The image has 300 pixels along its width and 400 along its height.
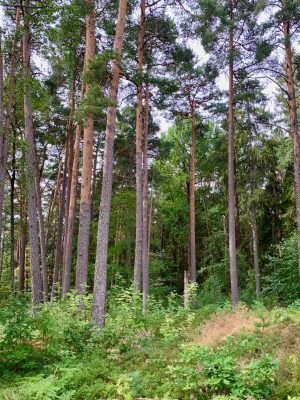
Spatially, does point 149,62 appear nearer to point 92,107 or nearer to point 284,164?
point 92,107

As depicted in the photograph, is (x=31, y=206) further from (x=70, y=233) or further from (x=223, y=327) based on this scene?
(x=223, y=327)

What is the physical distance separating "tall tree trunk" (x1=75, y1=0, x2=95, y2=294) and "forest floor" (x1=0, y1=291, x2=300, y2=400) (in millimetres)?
1343

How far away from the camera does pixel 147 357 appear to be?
6.13 meters

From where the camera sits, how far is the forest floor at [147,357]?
13.9 ft

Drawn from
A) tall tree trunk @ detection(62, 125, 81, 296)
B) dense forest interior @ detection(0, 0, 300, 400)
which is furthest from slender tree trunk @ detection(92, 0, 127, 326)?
tall tree trunk @ detection(62, 125, 81, 296)

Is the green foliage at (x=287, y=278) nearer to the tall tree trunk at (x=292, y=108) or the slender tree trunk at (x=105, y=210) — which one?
the tall tree trunk at (x=292, y=108)

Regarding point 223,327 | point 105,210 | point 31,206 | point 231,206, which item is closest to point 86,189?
point 31,206

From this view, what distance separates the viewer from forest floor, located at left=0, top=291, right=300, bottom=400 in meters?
4.25

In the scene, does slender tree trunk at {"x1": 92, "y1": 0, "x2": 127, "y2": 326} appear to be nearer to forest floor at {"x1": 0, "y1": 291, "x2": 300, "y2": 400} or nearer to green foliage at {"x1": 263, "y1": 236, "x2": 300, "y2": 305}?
forest floor at {"x1": 0, "y1": 291, "x2": 300, "y2": 400}

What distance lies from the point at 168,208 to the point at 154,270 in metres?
4.39

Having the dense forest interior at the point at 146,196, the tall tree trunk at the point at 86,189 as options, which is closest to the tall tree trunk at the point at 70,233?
the dense forest interior at the point at 146,196

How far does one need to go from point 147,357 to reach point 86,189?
558 cm

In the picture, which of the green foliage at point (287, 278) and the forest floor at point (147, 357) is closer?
the forest floor at point (147, 357)

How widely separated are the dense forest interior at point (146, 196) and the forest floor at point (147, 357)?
3cm
